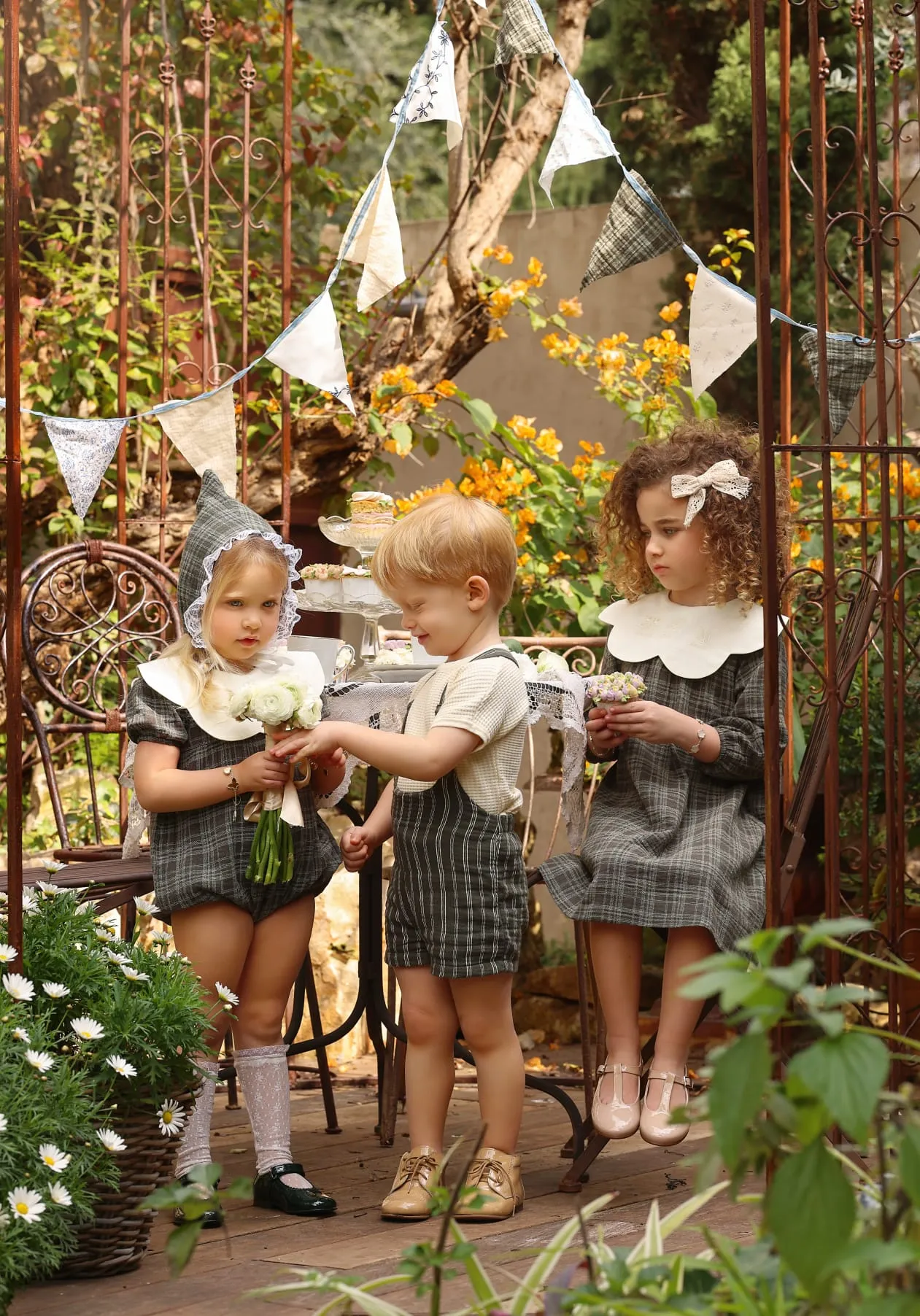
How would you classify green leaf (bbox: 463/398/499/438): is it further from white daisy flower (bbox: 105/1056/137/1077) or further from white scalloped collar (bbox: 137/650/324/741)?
white daisy flower (bbox: 105/1056/137/1077)

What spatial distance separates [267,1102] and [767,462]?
1.49m

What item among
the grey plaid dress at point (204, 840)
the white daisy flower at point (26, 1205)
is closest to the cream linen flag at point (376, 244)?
the grey plaid dress at point (204, 840)

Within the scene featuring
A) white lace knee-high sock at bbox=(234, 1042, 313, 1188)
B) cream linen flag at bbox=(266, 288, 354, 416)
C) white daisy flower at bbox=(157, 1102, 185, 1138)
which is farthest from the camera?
cream linen flag at bbox=(266, 288, 354, 416)

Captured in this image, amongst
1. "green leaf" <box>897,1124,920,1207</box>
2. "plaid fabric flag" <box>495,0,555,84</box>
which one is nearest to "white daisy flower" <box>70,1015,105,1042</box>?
"green leaf" <box>897,1124,920,1207</box>

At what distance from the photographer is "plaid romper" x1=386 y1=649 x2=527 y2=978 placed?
8.77 ft

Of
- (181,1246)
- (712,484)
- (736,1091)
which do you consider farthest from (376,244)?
(736,1091)

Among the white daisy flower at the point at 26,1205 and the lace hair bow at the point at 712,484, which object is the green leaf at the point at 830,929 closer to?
the white daisy flower at the point at 26,1205

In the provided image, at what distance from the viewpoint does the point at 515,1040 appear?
2752 millimetres

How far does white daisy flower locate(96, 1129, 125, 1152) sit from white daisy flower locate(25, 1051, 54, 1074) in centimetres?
14

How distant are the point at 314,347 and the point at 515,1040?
1699mm

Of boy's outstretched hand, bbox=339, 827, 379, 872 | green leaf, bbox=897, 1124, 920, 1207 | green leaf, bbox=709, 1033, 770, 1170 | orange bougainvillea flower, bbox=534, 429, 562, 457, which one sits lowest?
boy's outstretched hand, bbox=339, 827, 379, 872

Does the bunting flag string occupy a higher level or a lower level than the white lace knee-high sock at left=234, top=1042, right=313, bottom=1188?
higher

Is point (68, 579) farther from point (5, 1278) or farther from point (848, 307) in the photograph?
point (848, 307)

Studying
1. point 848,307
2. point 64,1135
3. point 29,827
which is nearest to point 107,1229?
point 64,1135
